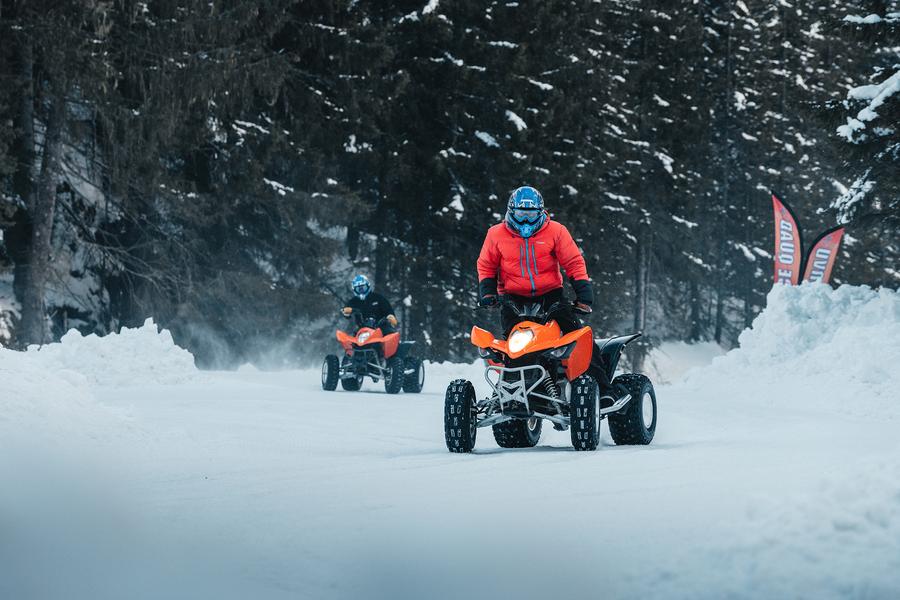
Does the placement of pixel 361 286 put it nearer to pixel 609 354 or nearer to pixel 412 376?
pixel 412 376

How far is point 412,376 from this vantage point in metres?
18.1

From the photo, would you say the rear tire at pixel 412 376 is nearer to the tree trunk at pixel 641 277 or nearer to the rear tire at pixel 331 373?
the rear tire at pixel 331 373

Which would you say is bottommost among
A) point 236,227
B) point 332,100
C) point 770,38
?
point 236,227

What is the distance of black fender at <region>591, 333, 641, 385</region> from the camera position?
9320 mm

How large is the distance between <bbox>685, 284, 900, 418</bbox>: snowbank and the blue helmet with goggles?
6.52m

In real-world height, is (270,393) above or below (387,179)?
below

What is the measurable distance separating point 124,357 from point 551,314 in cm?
978

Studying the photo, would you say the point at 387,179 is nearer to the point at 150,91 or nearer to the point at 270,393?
the point at 150,91

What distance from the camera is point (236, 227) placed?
2919 centimetres

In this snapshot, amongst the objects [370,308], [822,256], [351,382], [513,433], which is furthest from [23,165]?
[822,256]

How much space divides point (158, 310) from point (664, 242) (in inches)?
1004

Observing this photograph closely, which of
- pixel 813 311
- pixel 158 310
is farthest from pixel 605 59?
pixel 813 311

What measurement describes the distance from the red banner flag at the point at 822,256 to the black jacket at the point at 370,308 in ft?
36.4

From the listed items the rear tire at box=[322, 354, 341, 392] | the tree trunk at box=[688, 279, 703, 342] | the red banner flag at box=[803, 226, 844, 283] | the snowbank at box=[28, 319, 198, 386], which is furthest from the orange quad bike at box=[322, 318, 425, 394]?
the tree trunk at box=[688, 279, 703, 342]
